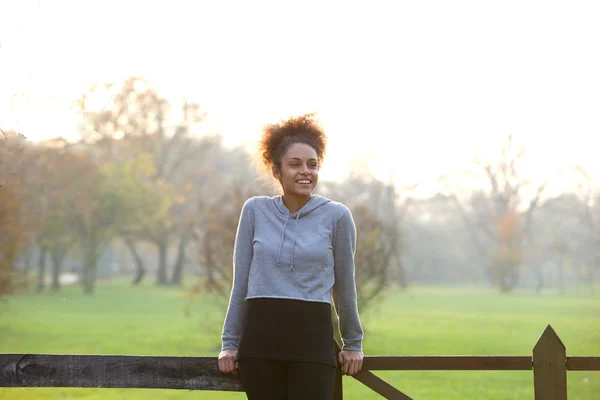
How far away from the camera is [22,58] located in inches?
289

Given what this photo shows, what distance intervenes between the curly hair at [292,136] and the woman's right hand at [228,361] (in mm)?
828

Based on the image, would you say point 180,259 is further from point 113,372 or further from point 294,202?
point 294,202

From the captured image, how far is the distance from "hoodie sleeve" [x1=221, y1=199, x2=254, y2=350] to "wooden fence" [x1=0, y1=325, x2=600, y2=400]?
0.75 ft

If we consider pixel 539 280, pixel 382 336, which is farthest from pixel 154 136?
pixel 382 336

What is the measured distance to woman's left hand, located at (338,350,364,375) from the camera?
340cm

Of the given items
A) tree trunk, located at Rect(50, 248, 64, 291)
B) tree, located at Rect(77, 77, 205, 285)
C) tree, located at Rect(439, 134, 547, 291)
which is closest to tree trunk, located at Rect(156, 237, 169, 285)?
tree, located at Rect(77, 77, 205, 285)

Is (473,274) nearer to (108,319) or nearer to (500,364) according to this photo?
(108,319)

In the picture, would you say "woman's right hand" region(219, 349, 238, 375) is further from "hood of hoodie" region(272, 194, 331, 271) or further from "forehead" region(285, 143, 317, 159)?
"forehead" region(285, 143, 317, 159)

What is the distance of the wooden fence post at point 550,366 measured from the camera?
3555 millimetres

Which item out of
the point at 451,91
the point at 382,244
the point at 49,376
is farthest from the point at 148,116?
the point at 49,376

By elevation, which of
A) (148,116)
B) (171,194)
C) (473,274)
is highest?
(148,116)

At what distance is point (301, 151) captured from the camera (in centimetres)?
345

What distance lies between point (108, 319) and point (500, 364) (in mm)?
23214

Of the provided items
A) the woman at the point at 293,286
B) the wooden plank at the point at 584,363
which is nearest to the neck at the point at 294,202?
the woman at the point at 293,286
